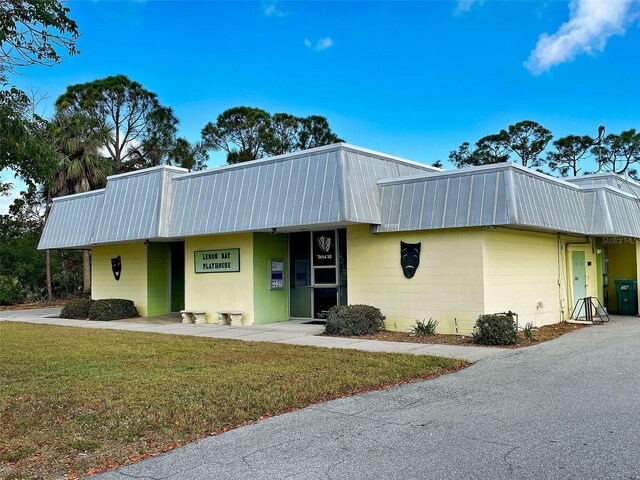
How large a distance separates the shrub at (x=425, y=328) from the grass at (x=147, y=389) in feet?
9.40

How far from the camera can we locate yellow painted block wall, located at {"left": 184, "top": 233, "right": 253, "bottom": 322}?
1605 centimetres

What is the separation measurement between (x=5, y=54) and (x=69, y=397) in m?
4.19

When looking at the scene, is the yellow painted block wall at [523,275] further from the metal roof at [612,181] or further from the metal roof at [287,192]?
the metal roof at [612,181]

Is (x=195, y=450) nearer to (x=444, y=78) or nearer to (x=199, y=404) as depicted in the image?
→ (x=199, y=404)

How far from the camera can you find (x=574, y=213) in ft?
48.4

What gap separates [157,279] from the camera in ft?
65.2

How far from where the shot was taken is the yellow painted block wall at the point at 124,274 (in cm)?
1964

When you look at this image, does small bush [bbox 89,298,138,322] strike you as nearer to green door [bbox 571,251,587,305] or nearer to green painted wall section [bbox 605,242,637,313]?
green door [bbox 571,251,587,305]

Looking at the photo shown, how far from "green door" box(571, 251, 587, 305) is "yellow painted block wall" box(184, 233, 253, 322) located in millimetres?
8975

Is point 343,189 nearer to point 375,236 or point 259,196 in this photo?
point 375,236

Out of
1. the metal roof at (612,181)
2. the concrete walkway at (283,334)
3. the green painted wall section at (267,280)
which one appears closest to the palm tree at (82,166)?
the concrete walkway at (283,334)

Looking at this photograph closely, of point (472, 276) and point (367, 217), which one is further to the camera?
point (367, 217)

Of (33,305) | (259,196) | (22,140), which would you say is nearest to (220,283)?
(259,196)

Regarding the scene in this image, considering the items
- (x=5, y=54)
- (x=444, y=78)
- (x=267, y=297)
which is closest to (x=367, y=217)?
(x=267, y=297)
